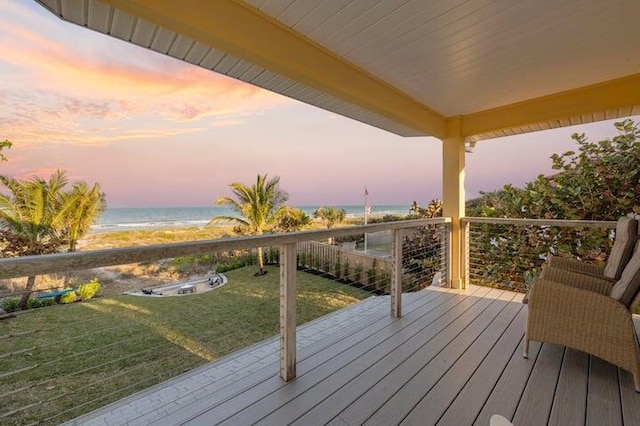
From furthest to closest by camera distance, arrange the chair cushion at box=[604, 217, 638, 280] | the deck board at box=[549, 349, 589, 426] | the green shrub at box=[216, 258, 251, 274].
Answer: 1. the green shrub at box=[216, 258, 251, 274]
2. the chair cushion at box=[604, 217, 638, 280]
3. the deck board at box=[549, 349, 589, 426]

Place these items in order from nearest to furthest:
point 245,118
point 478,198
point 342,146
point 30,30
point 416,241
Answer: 1. point 478,198
2. point 416,241
3. point 30,30
4. point 245,118
5. point 342,146

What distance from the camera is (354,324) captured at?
294cm

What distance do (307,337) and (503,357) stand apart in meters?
1.58

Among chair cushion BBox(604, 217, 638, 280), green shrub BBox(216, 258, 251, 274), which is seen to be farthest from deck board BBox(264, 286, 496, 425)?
green shrub BBox(216, 258, 251, 274)

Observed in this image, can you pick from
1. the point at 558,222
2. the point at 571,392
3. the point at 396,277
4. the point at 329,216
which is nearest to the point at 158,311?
the point at 396,277

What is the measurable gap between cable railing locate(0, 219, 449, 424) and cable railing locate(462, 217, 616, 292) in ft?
1.83

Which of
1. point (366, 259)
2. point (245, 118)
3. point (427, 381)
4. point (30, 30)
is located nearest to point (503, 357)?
point (427, 381)

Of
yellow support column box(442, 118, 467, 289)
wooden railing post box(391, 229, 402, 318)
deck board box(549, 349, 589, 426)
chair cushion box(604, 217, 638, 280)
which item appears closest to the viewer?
deck board box(549, 349, 589, 426)

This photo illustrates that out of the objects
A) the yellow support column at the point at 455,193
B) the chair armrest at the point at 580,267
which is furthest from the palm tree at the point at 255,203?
the chair armrest at the point at 580,267

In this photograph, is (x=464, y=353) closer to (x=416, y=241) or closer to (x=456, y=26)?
(x=456, y=26)

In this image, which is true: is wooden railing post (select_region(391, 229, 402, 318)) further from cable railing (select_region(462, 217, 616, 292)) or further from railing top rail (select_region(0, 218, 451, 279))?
cable railing (select_region(462, 217, 616, 292))

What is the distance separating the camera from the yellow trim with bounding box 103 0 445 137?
1.60 m

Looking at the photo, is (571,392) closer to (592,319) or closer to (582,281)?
(592,319)

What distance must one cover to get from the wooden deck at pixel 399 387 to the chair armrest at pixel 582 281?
20.4 inches
